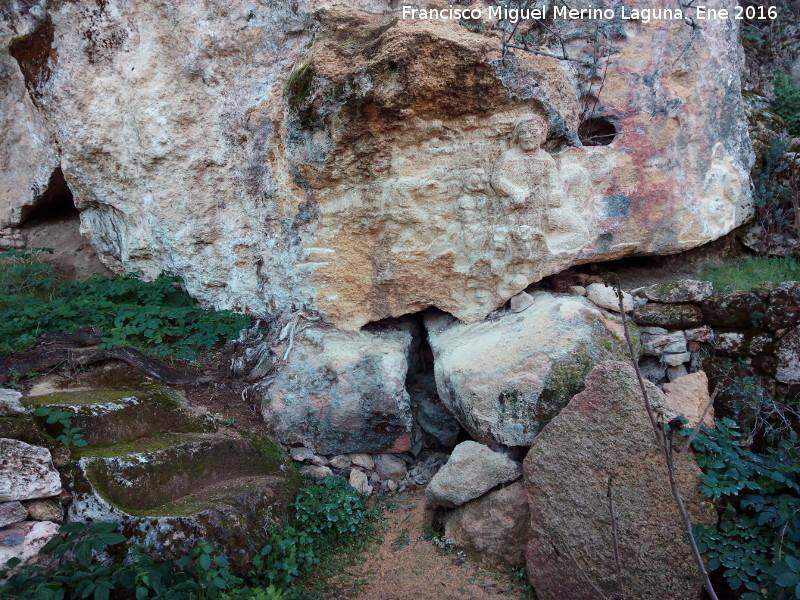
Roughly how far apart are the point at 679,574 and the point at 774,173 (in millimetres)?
3204

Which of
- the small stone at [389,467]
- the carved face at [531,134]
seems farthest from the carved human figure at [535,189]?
the small stone at [389,467]

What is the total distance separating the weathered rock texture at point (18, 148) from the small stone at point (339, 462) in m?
4.09

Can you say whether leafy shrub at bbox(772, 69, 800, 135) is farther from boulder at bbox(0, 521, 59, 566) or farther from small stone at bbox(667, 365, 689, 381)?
boulder at bbox(0, 521, 59, 566)

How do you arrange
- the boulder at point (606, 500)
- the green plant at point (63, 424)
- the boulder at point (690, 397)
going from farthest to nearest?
the boulder at point (690, 397) → the green plant at point (63, 424) → the boulder at point (606, 500)

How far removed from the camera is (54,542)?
8.24ft

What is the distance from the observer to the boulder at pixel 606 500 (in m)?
2.76

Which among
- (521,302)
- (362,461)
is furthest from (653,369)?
(362,461)

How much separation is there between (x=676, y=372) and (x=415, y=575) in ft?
6.86

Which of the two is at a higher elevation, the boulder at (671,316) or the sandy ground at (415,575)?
the boulder at (671,316)

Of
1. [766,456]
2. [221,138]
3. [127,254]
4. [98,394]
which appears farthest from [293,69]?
[766,456]

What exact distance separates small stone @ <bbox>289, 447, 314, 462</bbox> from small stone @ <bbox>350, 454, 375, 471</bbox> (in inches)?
11.8

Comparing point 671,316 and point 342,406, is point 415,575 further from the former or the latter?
point 671,316

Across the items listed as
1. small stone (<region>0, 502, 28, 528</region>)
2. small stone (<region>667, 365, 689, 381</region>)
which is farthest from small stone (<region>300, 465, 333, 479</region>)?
small stone (<region>667, 365, 689, 381</region>)

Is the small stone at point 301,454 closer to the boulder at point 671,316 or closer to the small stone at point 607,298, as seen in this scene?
the small stone at point 607,298
